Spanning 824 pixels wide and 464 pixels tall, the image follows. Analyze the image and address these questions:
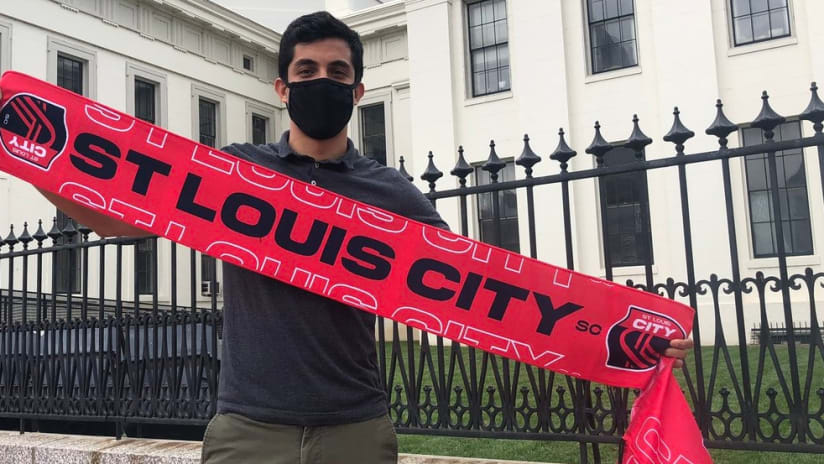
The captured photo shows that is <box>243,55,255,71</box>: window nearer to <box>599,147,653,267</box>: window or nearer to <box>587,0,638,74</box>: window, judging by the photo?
<box>587,0,638,74</box>: window

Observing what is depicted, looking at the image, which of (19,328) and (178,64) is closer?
(19,328)

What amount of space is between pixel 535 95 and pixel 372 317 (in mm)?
15026

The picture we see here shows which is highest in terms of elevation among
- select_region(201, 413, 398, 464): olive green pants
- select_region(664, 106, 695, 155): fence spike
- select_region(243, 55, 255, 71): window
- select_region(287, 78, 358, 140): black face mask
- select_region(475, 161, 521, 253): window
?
select_region(243, 55, 255, 71): window

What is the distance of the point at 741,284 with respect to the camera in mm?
3201

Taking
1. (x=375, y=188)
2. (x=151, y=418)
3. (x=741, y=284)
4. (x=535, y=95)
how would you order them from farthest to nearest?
(x=535, y=95)
(x=151, y=418)
(x=741, y=284)
(x=375, y=188)

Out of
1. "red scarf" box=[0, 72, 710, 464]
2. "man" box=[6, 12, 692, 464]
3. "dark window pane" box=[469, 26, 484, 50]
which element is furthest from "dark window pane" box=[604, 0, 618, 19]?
"man" box=[6, 12, 692, 464]

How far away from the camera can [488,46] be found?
1758 cm

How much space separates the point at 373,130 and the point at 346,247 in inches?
821

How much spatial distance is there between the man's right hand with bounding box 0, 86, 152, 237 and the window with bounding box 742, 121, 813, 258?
41.2ft

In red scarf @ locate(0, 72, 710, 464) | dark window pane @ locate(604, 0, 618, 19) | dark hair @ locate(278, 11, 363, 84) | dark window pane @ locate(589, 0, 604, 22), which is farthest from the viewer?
dark window pane @ locate(589, 0, 604, 22)

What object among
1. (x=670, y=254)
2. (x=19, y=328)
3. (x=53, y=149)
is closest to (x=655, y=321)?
(x=53, y=149)

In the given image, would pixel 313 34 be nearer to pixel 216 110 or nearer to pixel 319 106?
pixel 319 106

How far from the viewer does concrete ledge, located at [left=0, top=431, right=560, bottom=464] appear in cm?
400

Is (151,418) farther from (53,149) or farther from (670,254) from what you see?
(670,254)
